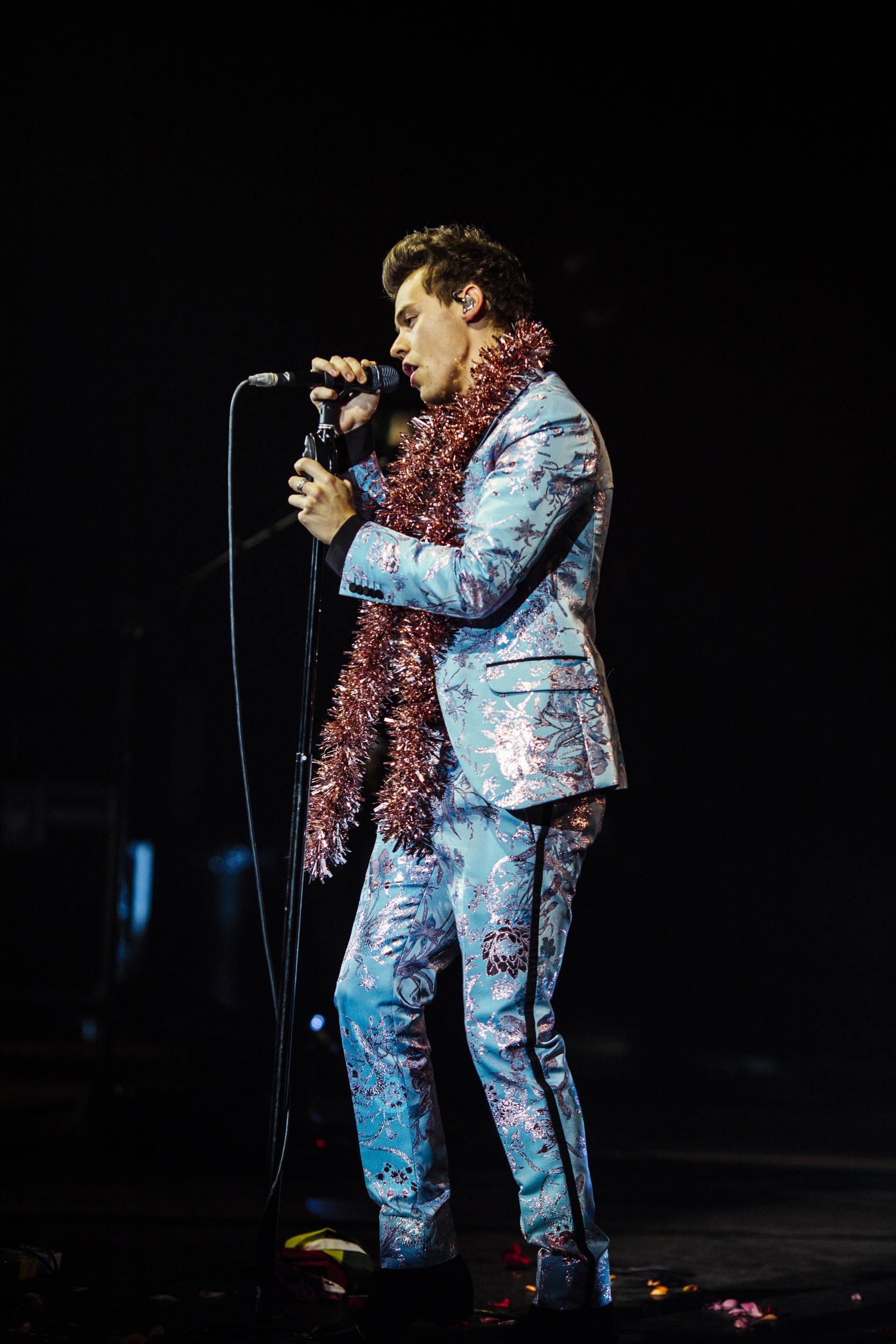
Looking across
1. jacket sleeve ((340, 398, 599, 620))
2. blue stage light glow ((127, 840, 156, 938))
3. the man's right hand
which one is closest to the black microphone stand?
the man's right hand

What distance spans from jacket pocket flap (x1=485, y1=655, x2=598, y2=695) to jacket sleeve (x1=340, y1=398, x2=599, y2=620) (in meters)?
0.09

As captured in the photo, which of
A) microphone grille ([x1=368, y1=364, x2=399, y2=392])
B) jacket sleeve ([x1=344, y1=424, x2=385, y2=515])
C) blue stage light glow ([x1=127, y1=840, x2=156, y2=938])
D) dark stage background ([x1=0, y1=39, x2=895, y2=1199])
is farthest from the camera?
blue stage light glow ([x1=127, y1=840, x2=156, y2=938])

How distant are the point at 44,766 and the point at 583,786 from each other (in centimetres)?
802

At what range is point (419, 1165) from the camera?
1.71m

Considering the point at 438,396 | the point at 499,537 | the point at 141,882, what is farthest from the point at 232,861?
the point at 499,537

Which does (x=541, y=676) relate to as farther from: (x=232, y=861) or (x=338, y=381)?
(x=232, y=861)

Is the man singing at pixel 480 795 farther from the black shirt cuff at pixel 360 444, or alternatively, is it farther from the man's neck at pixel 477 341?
the black shirt cuff at pixel 360 444

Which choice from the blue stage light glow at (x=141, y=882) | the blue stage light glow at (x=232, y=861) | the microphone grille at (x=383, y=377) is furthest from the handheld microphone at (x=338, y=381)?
the blue stage light glow at (x=141, y=882)

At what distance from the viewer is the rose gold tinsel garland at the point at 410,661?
5.79ft

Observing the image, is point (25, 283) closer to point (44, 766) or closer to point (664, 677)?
point (664, 677)

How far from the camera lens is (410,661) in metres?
1.80

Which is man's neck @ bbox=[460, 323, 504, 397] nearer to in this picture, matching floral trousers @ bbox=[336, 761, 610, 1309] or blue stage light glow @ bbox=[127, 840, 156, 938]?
matching floral trousers @ bbox=[336, 761, 610, 1309]

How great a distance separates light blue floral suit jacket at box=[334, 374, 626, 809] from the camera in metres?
1.64

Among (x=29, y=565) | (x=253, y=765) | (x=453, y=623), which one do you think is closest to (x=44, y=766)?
(x=29, y=565)
